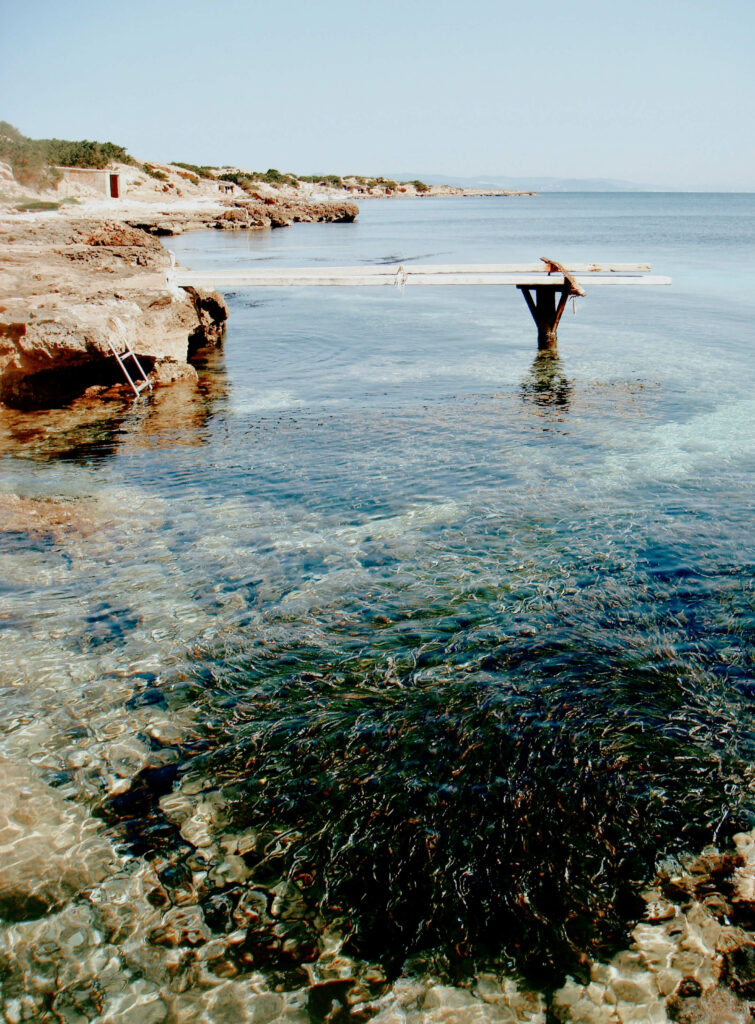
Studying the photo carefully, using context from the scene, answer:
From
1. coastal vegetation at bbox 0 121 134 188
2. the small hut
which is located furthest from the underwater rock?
the small hut

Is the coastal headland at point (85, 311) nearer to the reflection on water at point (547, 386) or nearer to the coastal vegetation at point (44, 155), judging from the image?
the reflection on water at point (547, 386)

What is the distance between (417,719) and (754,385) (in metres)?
13.3

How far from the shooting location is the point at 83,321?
13.1 metres

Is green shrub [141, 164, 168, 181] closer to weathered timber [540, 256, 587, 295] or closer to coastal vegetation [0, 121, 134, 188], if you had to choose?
coastal vegetation [0, 121, 134, 188]

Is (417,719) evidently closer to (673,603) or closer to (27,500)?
(673,603)

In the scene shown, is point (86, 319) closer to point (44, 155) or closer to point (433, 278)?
point (433, 278)

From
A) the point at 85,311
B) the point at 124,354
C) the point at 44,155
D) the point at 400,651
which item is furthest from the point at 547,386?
the point at 44,155

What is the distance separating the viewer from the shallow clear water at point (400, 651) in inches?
148

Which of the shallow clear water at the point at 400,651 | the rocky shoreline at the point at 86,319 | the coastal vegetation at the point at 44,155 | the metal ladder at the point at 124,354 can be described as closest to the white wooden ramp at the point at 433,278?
the rocky shoreline at the point at 86,319

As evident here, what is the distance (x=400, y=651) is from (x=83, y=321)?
1060 cm

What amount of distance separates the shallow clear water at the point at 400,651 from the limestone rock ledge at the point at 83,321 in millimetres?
1027

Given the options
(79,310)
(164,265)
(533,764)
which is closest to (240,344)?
(164,265)

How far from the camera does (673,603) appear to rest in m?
6.30

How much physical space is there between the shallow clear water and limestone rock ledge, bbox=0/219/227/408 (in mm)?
1027
